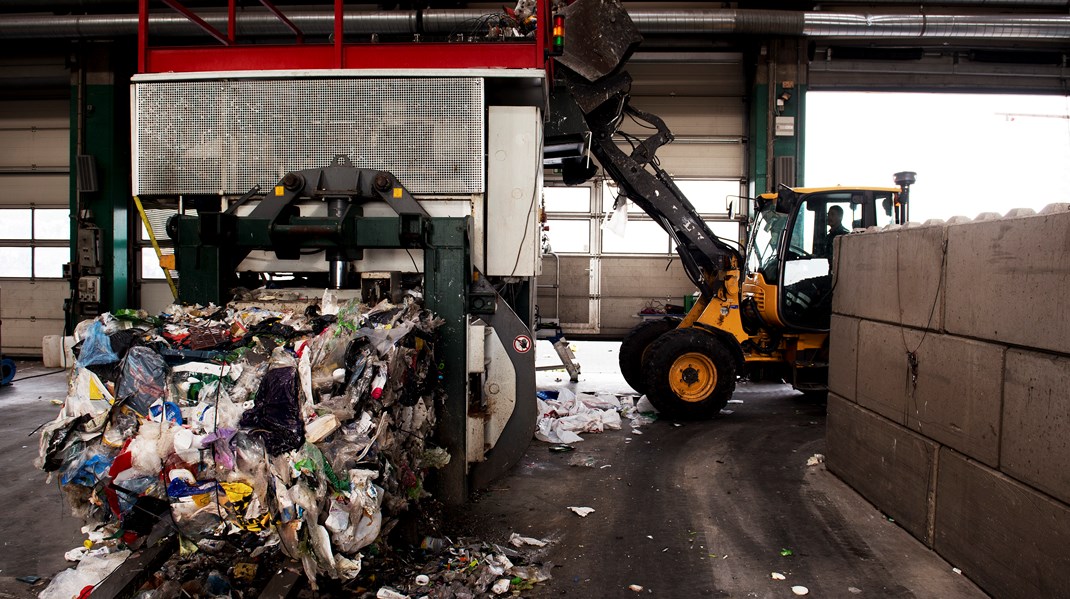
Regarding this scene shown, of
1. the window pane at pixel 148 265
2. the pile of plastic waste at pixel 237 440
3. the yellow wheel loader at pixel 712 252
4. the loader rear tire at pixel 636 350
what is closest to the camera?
the pile of plastic waste at pixel 237 440

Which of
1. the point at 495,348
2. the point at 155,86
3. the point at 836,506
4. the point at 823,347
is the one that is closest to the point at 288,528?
the point at 495,348

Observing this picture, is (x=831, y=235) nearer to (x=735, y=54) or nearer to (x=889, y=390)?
(x=889, y=390)

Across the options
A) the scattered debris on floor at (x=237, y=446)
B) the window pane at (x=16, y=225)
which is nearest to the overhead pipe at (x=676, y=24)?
the window pane at (x=16, y=225)

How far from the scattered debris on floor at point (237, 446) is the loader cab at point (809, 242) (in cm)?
501

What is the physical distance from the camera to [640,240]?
13.2 metres

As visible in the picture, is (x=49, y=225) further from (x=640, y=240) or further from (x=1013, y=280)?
(x=1013, y=280)

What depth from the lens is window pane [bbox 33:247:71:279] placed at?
11.7 metres

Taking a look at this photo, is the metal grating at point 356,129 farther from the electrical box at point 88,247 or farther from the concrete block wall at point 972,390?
the electrical box at point 88,247

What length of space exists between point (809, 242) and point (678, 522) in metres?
4.15

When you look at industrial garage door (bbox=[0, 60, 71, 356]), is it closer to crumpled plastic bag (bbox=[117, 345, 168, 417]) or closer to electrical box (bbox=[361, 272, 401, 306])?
electrical box (bbox=[361, 272, 401, 306])

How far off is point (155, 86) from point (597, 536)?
3938 mm

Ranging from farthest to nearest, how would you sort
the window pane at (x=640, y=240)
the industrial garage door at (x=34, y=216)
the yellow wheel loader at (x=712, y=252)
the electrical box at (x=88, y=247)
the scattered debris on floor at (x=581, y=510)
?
the window pane at (x=640, y=240), the industrial garage door at (x=34, y=216), the electrical box at (x=88, y=247), the yellow wheel loader at (x=712, y=252), the scattered debris on floor at (x=581, y=510)

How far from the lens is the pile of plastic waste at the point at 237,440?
7.95 ft

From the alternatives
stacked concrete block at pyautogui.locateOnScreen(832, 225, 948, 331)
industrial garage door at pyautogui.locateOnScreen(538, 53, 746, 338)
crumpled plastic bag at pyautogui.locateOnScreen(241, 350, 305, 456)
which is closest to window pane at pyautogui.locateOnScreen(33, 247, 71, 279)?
industrial garage door at pyautogui.locateOnScreen(538, 53, 746, 338)
